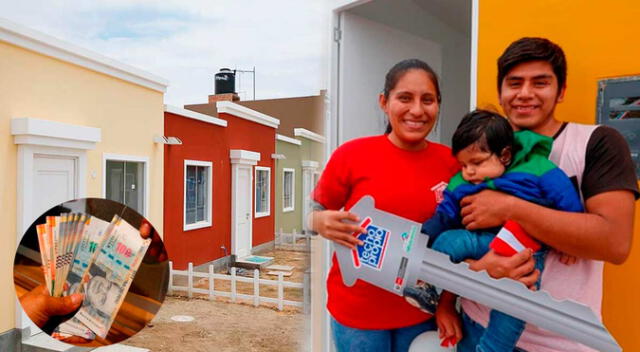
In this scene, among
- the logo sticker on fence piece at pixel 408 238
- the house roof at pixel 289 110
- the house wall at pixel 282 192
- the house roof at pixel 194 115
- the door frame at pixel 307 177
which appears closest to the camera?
the logo sticker on fence piece at pixel 408 238

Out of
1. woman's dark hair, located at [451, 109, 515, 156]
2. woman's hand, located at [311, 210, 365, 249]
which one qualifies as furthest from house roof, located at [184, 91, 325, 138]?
woman's dark hair, located at [451, 109, 515, 156]

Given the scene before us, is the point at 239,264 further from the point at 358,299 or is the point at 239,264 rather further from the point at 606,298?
the point at 606,298

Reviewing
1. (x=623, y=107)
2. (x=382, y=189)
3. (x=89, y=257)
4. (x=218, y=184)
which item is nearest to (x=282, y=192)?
(x=218, y=184)

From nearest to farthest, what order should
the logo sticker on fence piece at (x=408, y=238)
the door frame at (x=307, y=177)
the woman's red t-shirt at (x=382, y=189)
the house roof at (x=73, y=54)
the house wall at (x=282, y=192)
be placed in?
the logo sticker on fence piece at (x=408, y=238), the woman's red t-shirt at (x=382, y=189), the house roof at (x=73, y=54), the door frame at (x=307, y=177), the house wall at (x=282, y=192)

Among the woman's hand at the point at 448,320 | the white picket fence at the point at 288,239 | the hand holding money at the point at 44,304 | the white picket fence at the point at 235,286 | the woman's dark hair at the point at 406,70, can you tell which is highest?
the woman's dark hair at the point at 406,70

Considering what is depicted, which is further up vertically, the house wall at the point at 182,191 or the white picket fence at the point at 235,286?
the house wall at the point at 182,191

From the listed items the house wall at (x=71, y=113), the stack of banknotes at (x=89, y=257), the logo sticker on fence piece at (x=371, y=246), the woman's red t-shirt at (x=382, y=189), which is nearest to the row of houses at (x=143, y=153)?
the house wall at (x=71, y=113)

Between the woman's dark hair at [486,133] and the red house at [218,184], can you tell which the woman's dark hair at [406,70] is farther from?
the red house at [218,184]

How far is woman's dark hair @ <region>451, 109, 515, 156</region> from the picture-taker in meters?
0.68

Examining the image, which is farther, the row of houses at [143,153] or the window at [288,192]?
the window at [288,192]

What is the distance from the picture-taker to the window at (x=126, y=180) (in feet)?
4.98

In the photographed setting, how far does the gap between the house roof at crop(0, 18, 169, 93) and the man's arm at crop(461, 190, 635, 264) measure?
1415mm

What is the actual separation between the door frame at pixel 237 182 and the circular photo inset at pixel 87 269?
554 millimetres

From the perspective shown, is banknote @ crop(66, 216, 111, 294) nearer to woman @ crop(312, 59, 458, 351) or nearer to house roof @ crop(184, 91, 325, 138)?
house roof @ crop(184, 91, 325, 138)
